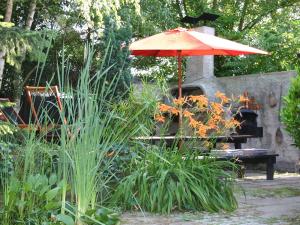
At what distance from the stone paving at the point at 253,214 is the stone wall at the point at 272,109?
8.17ft

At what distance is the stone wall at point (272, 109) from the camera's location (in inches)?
318

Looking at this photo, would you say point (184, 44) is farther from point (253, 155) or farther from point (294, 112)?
point (253, 155)

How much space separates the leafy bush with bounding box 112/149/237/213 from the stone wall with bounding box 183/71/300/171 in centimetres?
394

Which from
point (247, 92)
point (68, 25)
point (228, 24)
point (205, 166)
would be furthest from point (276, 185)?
point (228, 24)

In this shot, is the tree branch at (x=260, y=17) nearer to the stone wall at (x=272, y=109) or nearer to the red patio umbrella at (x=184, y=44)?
the stone wall at (x=272, y=109)

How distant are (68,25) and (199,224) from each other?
961 cm

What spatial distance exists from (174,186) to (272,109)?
4.65 meters

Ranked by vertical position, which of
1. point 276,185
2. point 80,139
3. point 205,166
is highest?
point 80,139

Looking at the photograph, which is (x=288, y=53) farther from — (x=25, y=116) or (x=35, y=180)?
(x=35, y=180)

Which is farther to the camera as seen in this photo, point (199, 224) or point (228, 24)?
point (228, 24)

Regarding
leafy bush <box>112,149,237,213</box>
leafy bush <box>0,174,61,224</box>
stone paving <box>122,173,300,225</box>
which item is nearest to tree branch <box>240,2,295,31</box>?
stone paving <box>122,173,300,225</box>

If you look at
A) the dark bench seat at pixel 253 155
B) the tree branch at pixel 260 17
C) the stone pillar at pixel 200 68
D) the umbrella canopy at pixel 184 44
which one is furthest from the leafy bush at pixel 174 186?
the tree branch at pixel 260 17

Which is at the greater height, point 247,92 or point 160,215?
point 247,92

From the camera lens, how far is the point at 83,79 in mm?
2838
